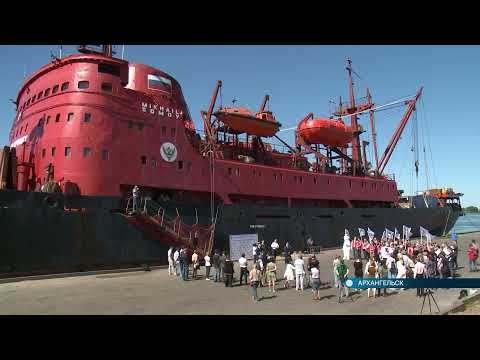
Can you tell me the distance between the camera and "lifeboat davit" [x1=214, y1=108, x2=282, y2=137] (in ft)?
77.1

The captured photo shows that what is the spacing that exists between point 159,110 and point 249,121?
6939 millimetres

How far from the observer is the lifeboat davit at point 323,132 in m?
30.2

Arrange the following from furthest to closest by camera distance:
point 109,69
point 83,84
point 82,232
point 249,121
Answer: point 249,121, point 109,69, point 83,84, point 82,232

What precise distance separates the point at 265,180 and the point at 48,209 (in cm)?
1328

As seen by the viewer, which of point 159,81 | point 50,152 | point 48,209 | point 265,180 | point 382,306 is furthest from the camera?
point 265,180

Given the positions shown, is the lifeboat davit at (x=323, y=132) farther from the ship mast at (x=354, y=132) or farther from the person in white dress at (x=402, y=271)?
the person in white dress at (x=402, y=271)

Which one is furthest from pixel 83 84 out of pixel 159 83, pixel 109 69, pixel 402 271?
pixel 402 271

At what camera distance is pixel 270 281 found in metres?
12.6

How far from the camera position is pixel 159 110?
19109 millimetres

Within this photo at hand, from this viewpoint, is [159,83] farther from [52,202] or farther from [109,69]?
[52,202]

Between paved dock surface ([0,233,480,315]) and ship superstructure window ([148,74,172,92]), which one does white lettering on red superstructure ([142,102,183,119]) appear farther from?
paved dock surface ([0,233,480,315])

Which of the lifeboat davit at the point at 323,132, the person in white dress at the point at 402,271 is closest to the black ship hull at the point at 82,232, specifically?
the person in white dress at the point at 402,271
